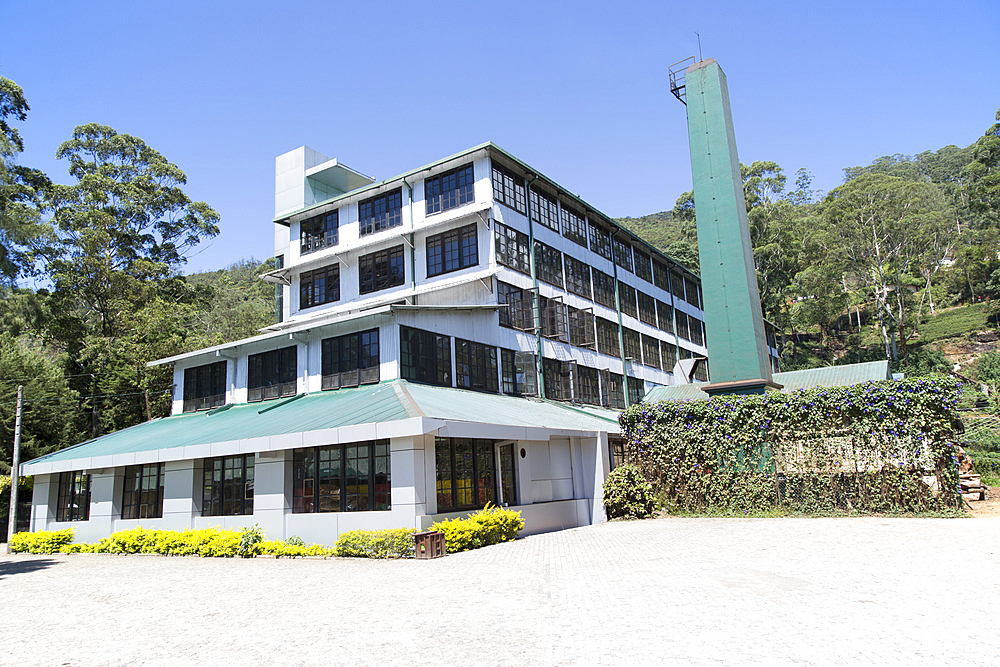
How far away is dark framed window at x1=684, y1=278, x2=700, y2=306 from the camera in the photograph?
44.8m

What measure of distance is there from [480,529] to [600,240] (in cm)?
2069

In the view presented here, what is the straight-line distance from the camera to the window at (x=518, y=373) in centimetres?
2377

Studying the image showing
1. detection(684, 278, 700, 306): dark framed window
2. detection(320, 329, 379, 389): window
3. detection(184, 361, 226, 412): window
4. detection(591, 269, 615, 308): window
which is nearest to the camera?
detection(320, 329, 379, 389): window

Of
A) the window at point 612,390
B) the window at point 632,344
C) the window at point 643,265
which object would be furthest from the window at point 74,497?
the window at point 643,265

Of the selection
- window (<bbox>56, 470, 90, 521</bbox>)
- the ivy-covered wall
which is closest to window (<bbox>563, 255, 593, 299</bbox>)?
→ the ivy-covered wall

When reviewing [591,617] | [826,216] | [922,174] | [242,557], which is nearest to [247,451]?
[242,557]

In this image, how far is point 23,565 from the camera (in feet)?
54.6

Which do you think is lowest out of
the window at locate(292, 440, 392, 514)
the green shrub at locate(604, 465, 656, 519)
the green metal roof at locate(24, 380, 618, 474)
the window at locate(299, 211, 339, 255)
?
the green shrub at locate(604, 465, 656, 519)

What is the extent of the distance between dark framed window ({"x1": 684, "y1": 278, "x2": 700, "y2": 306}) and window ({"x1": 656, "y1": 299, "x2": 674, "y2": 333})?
13.3 ft

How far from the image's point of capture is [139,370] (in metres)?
33.0

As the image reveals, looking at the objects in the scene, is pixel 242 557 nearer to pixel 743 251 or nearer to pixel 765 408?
pixel 765 408

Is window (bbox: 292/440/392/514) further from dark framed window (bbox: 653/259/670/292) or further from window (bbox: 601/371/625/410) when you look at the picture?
dark framed window (bbox: 653/259/670/292)

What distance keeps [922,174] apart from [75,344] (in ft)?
392

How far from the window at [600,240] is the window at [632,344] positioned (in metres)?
4.06
